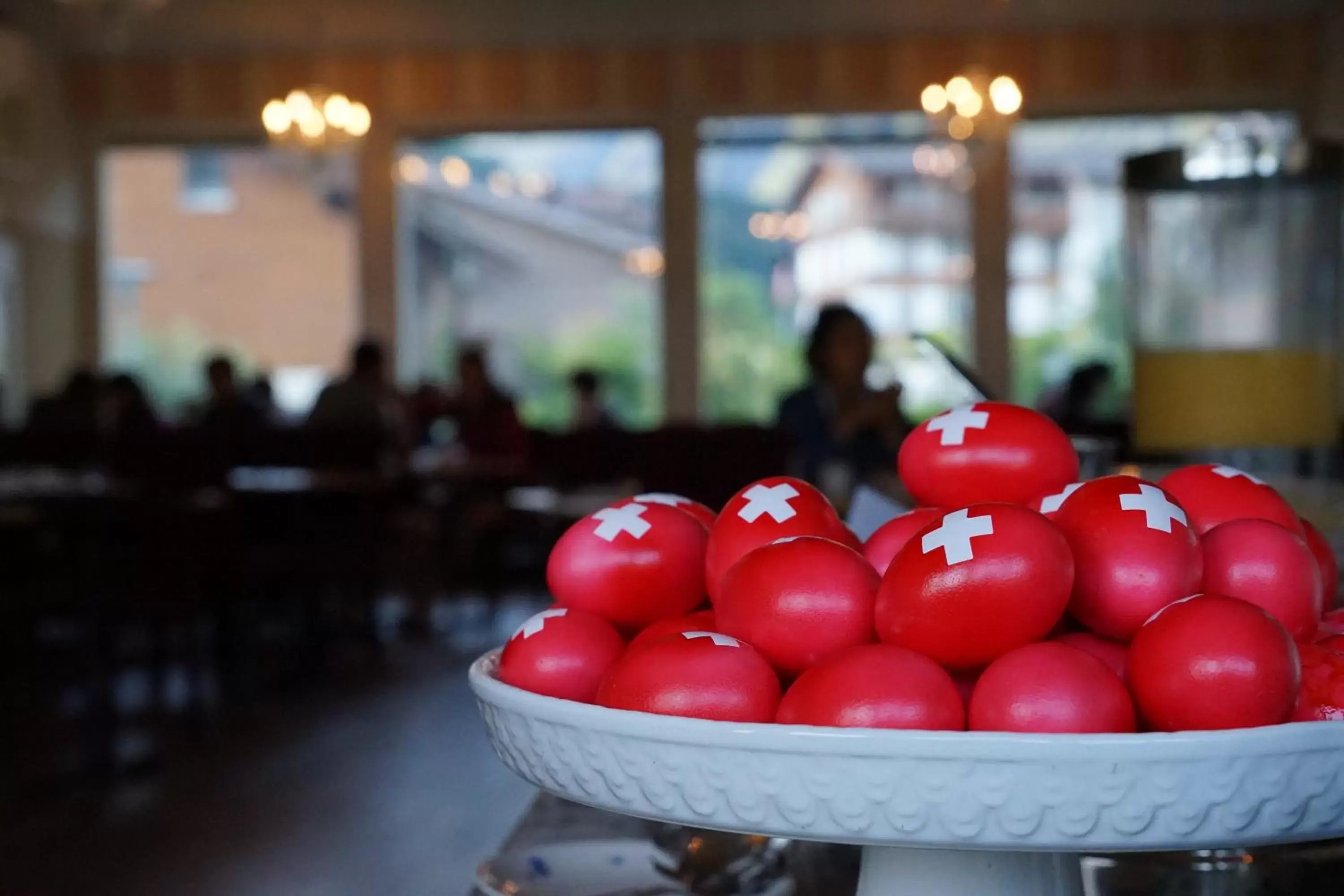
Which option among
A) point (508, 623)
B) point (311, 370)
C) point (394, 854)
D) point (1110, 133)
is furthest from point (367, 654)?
point (1110, 133)

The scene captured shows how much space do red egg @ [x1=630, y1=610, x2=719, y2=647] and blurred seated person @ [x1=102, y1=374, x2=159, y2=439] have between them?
710cm

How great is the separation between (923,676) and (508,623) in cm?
640

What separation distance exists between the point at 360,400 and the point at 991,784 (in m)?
6.65

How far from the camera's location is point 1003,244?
8828mm

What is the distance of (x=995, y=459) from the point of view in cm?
74

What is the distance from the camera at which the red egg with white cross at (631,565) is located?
0.74m

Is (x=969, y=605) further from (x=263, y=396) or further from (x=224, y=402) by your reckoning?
(x=263, y=396)

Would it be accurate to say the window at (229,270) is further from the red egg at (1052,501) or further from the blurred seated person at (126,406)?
the red egg at (1052,501)

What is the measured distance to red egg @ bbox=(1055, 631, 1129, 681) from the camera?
24.7 inches

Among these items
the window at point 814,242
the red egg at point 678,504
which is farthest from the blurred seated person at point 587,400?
the red egg at point 678,504

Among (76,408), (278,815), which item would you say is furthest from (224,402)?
(278,815)

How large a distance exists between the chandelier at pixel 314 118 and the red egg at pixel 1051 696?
746 centimetres

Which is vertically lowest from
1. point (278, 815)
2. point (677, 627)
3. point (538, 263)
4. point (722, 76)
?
point (278, 815)

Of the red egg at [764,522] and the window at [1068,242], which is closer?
the red egg at [764,522]
